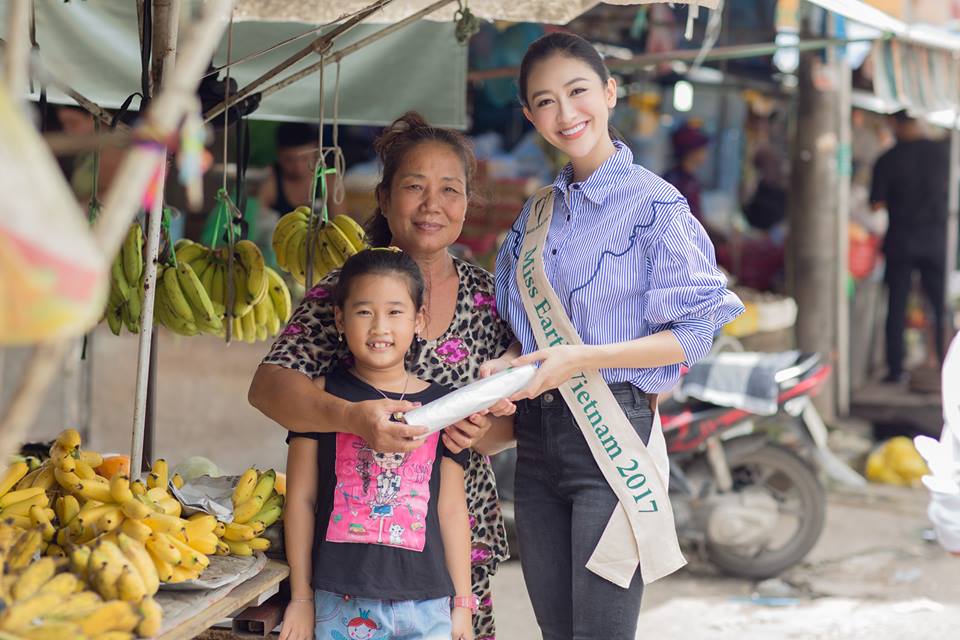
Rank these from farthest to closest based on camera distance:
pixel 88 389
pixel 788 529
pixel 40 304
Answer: pixel 88 389 < pixel 788 529 < pixel 40 304

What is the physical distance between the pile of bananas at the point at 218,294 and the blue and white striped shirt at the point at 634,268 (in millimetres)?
1111

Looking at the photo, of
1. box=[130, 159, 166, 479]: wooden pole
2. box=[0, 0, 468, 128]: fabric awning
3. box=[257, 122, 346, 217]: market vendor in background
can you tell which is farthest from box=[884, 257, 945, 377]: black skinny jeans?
box=[130, 159, 166, 479]: wooden pole

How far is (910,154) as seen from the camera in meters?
9.16

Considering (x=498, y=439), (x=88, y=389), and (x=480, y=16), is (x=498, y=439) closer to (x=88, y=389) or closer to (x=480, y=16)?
(x=480, y=16)

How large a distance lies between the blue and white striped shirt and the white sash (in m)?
0.05

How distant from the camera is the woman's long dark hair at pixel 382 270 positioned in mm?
Result: 2557

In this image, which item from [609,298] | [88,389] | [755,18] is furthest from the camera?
[755,18]

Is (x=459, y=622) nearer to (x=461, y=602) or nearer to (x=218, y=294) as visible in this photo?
(x=461, y=602)

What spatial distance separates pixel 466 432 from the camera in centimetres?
263

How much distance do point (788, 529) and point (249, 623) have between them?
12.1 ft

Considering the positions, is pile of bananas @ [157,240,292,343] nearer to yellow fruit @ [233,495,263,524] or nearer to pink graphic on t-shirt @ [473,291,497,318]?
yellow fruit @ [233,495,263,524]

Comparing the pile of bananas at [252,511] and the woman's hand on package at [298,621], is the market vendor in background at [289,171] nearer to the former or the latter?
the pile of bananas at [252,511]

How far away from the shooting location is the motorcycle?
536cm

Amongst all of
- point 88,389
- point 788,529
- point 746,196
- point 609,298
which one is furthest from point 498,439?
point 746,196
